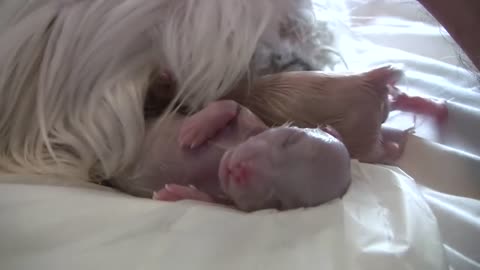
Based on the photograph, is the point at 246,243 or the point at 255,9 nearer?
the point at 246,243

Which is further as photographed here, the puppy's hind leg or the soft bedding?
the puppy's hind leg

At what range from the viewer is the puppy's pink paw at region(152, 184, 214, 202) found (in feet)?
1.65

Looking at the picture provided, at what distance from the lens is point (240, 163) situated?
0.49 metres

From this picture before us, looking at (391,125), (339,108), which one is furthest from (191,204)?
(391,125)

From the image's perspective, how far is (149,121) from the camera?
58cm

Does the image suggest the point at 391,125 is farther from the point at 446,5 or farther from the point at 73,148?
the point at 73,148

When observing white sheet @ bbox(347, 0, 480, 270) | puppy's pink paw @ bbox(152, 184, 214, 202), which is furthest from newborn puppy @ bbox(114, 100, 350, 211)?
white sheet @ bbox(347, 0, 480, 270)

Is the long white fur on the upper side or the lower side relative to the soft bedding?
upper

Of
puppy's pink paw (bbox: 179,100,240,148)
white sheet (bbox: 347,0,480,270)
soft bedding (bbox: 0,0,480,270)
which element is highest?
puppy's pink paw (bbox: 179,100,240,148)

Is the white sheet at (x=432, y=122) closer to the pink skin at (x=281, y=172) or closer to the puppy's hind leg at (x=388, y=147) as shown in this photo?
the puppy's hind leg at (x=388, y=147)

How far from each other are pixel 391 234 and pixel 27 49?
1.11 ft

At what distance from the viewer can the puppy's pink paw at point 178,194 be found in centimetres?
50

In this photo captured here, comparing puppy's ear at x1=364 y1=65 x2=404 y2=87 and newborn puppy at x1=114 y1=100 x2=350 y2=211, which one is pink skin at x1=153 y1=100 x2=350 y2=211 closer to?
newborn puppy at x1=114 y1=100 x2=350 y2=211

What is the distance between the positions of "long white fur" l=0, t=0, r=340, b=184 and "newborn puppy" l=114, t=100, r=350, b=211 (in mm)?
30
